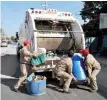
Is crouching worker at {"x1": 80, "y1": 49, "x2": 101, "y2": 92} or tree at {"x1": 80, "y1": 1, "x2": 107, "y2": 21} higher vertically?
tree at {"x1": 80, "y1": 1, "x2": 107, "y2": 21}

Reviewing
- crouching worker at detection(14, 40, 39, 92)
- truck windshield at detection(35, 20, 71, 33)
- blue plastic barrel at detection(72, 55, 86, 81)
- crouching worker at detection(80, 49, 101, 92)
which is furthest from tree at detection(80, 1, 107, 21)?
crouching worker at detection(14, 40, 39, 92)

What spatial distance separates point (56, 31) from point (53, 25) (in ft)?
0.96

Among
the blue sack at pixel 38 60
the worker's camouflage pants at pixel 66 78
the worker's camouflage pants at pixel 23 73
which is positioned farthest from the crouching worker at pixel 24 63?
the worker's camouflage pants at pixel 66 78

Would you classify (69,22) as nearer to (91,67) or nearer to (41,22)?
(41,22)

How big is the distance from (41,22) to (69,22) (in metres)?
1.11

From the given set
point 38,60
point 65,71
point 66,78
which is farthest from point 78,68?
point 38,60

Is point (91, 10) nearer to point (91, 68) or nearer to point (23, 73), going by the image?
point (91, 68)

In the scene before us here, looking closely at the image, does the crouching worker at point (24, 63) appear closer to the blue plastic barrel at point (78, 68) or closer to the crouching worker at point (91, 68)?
the blue plastic barrel at point (78, 68)

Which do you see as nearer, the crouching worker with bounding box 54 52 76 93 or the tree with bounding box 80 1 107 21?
the crouching worker with bounding box 54 52 76 93

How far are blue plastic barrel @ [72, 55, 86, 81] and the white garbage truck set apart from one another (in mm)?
1835

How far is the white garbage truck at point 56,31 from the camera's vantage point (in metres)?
9.65

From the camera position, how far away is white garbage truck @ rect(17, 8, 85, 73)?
9.65 meters

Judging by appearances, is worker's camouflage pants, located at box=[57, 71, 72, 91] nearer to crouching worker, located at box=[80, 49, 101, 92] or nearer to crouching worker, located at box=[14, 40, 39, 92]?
crouching worker, located at box=[80, 49, 101, 92]

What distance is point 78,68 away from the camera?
759 centimetres
